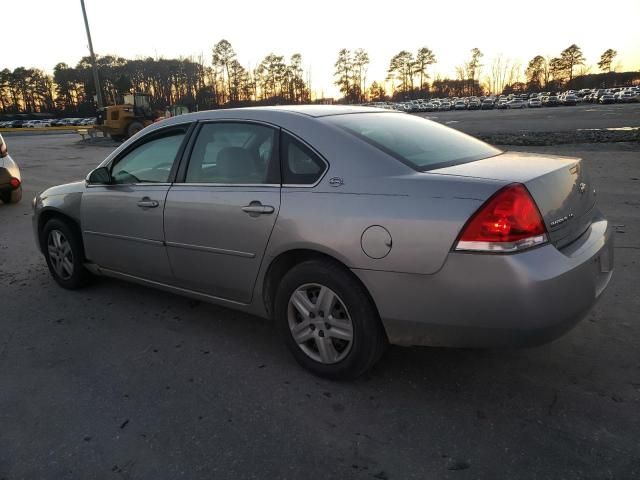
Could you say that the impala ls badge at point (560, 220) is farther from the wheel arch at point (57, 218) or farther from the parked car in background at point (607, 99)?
the parked car in background at point (607, 99)

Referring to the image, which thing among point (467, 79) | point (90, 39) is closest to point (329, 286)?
point (90, 39)

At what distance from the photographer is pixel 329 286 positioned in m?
2.77

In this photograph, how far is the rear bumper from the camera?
229 cm

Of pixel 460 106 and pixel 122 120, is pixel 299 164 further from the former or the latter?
pixel 460 106

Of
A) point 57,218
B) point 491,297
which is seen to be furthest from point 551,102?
point 491,297

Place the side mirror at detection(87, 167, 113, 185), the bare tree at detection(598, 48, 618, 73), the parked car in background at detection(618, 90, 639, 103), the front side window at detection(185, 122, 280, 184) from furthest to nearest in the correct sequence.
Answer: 1. the bare tree at detection(598, 48, 618, 73)
2. the parked car in background at detection(618, 90, 639, 103)
3. the side mirror at detection(87, 167, 113, 185)
4. the front side window at detection(185, 122, 280, 184)

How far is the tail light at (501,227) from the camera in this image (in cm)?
231

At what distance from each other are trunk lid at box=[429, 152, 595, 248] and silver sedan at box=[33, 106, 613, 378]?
0.01 metres

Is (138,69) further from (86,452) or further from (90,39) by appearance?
(86,452)

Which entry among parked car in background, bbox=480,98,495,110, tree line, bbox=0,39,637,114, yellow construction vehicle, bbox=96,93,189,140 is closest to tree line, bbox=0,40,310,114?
tree line, bbox=0,39,637,114

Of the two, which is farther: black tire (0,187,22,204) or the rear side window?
black tire (0,187,22,204)

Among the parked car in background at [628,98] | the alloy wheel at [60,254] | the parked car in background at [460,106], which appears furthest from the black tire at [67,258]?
the parked car in background at [460,106]

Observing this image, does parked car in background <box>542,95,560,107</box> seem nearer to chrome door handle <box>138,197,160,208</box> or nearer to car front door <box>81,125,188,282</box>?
car front door <box>81,125,188,282</box>

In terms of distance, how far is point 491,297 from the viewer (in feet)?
7.62
